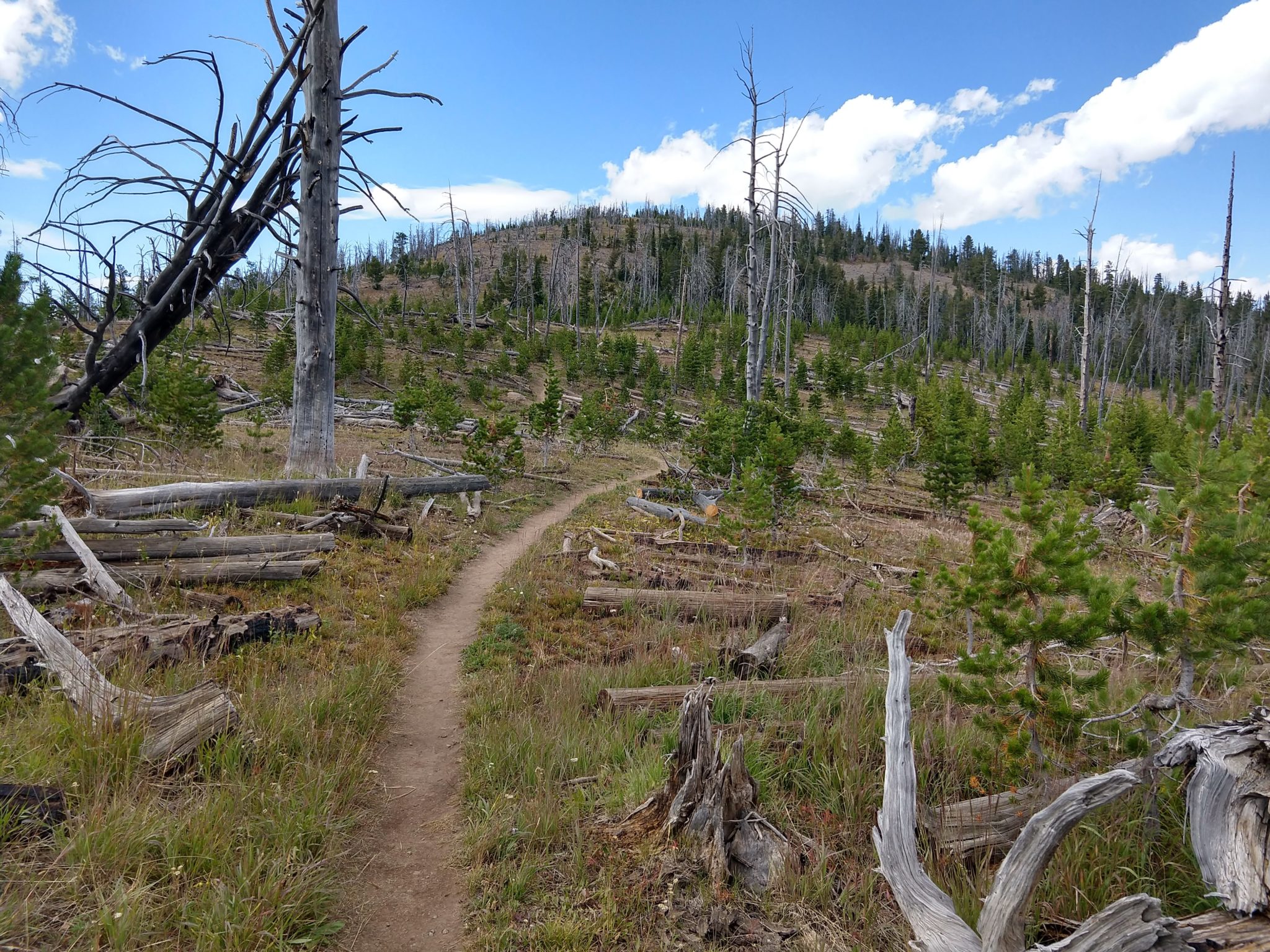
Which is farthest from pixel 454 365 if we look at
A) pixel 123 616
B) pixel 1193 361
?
pixel 1193 361

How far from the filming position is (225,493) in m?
7.88

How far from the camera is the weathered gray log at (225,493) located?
270 inches

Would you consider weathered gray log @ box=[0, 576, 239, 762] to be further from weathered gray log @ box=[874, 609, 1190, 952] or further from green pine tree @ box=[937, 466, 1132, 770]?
green pine tree @ box=[937, 466, 1132, 770]

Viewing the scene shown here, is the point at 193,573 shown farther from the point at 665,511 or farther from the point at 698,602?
the point at 665,511

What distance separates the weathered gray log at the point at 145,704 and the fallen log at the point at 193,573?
1.67 m

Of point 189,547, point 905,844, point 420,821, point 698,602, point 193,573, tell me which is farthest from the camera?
point 698,602

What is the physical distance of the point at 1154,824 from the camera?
2914 millimetres

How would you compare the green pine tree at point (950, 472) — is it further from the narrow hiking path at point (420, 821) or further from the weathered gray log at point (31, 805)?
the weathered gray log at point (31, 805)

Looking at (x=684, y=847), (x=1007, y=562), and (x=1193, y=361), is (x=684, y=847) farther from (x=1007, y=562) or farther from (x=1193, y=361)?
(x=1193, y=361)

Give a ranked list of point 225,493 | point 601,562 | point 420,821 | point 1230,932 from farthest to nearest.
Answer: point 601,562
point 225,493
point 420,821
point 1230,932

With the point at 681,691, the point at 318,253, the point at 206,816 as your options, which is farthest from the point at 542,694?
the point at 318,253

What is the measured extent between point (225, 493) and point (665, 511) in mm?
7541

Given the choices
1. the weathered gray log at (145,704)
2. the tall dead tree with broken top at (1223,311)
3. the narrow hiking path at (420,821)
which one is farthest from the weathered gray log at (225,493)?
the tall dead tree with broken top at (1223,311)

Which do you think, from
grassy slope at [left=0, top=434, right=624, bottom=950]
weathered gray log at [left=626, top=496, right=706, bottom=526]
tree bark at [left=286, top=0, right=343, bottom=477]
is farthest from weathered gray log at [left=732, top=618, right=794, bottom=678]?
tree bark at [left=286, top=0, right=343, bottom=477]
